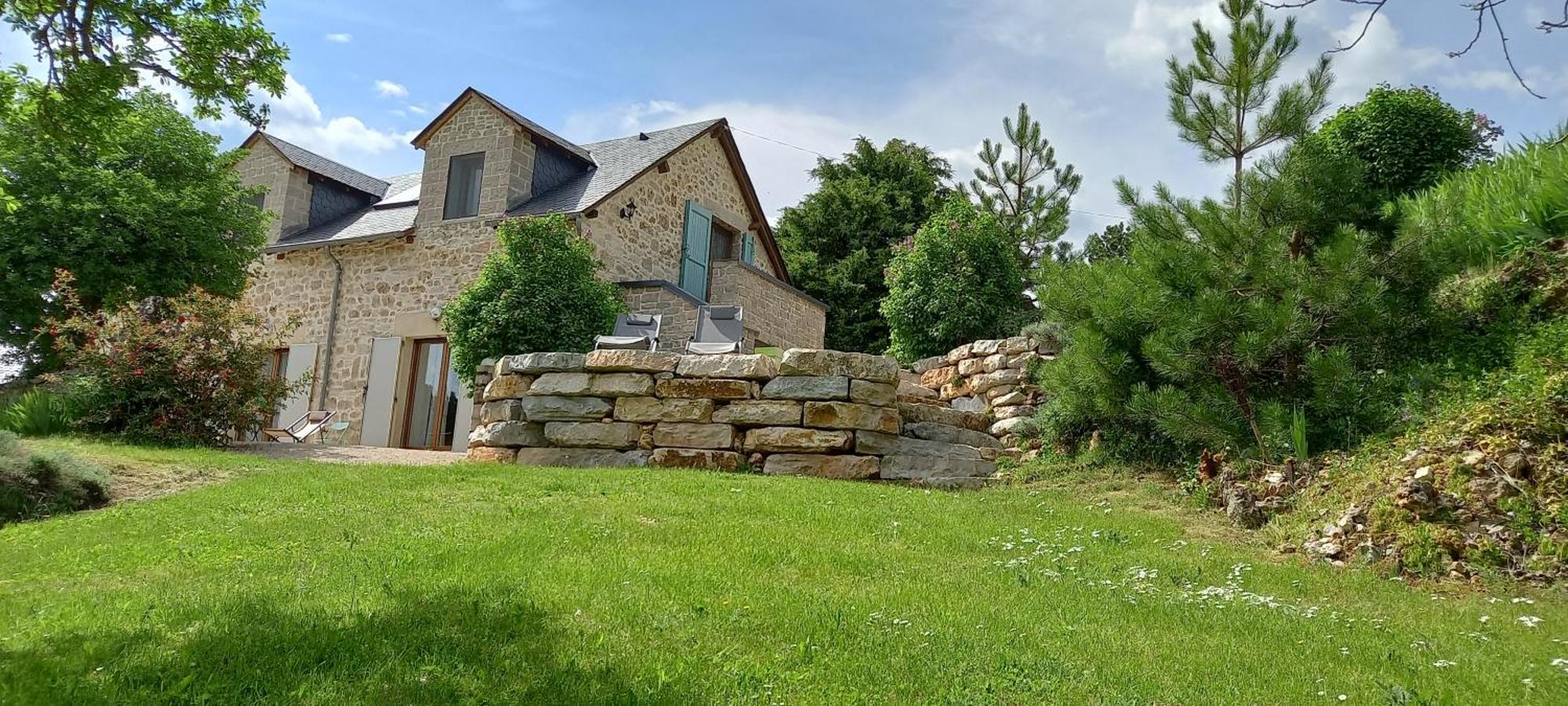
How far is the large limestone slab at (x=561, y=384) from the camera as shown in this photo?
9234 millimetres

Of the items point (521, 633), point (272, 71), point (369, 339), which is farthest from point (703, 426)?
point (369, 339)

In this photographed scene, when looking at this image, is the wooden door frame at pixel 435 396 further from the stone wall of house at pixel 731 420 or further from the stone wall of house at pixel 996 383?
the stone wall of house at pixel 996 383

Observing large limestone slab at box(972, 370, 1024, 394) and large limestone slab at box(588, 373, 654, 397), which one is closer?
large limestone slab at box(588, 373, 654, 397)

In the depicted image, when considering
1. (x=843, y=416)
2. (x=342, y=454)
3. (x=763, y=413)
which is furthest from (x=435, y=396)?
(x=843, y=416)

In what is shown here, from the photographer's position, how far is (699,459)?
29.1ft

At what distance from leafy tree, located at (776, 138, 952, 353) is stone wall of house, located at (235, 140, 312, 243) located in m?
11.0

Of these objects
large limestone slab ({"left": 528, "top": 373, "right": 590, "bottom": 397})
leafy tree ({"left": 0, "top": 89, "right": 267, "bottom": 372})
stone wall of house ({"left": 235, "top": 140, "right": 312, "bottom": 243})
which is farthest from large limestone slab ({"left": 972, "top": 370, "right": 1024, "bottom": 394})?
stone wall of house ({"left": 235, "top": 140, "right": 312, "bottom": 243})

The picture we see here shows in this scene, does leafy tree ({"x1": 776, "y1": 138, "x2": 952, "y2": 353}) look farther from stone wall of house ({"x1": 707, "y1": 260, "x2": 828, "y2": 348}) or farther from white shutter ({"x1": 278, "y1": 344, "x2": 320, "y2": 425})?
white shutter ({"x1": 278, "y1": 344, "x2": 320, "y2": 425})

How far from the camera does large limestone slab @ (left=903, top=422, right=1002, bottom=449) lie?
368 inches

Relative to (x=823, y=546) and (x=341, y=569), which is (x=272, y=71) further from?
(x=823, y=546)

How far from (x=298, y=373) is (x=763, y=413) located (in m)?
10.4

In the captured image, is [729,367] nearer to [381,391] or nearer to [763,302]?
[763,302]

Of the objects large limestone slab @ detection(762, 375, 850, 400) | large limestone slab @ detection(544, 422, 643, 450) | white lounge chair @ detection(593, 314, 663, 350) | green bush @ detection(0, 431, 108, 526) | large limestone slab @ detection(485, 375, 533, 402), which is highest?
white lounge chair @ detection(593, 314, 663, 350)

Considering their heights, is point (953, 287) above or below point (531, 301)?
above
